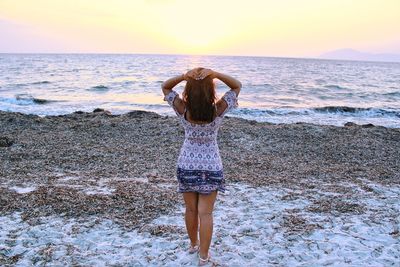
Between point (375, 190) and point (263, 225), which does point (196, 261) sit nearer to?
point (263, 225)

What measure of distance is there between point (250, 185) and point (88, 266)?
11.9ft

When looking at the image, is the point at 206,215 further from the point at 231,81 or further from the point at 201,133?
the point at 231,81

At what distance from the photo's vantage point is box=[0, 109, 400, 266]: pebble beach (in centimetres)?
→ 477

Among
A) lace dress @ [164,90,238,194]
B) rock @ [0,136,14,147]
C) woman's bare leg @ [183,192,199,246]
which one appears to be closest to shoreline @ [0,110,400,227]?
rock @ [0,136,14,147]

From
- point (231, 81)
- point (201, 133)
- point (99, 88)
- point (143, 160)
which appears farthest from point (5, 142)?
point (99, 88)

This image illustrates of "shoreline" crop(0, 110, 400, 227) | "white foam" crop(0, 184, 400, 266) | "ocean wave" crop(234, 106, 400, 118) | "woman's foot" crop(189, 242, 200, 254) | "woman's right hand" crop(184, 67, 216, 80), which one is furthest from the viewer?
"ocean wave" crop(234, 106, 400, 118)

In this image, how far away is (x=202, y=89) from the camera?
11.7 ft

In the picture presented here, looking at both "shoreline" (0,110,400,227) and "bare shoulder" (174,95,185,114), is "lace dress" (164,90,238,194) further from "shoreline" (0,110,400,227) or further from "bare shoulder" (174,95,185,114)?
"shoreline" (0,110,400,227)

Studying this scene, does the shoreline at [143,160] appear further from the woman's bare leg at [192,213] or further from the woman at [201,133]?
the woman at [201,133]

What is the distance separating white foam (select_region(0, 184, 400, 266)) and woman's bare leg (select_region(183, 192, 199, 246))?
28 centimetres

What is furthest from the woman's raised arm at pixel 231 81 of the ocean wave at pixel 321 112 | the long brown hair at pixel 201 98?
the ocean wave at pixel 321 112

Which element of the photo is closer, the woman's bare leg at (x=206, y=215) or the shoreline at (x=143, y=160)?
the woman's bare leg at (x=206, y=215)

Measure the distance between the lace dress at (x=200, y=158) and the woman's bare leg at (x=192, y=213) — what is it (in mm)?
152

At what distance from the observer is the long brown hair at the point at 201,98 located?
11.7 feet
